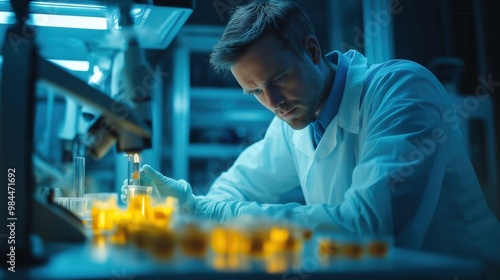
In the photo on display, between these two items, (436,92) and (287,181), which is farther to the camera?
(287,181)

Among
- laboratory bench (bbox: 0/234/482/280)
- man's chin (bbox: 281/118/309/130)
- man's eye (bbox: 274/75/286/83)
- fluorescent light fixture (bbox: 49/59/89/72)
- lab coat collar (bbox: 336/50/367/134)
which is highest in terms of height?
fluorescent light fixture (bbox: 49/59/89/72)

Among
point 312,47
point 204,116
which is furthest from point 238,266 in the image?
point 204,116

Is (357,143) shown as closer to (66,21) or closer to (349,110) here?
(349,110)

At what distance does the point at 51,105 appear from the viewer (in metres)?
1.94

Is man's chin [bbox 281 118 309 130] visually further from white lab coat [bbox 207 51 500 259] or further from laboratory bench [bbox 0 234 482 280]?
laboratory bench [bbox 0 234 482 280]

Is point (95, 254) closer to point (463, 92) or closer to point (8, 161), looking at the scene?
point (8, 161)

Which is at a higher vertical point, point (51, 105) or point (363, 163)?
point (51, 105)

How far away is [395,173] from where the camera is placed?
1.13m

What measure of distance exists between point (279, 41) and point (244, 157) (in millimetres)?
612

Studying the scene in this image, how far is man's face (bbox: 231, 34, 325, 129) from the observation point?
1.42 m

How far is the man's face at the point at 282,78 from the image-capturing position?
1419 mm

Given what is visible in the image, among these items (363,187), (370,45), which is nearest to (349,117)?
(363,187)

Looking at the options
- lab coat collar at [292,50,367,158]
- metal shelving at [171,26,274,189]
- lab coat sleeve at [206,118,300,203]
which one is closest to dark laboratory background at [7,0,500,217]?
metal shelving at [171,26,274,189]

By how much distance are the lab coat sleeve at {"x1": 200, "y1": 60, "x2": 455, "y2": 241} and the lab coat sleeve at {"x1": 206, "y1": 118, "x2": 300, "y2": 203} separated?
47cm
